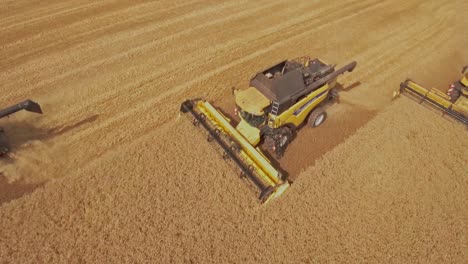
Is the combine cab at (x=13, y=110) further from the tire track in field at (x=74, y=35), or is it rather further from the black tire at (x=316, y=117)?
the black tire at (x=316, y=117)

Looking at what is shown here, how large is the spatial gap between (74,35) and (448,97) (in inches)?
652

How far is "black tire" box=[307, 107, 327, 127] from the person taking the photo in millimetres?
10891

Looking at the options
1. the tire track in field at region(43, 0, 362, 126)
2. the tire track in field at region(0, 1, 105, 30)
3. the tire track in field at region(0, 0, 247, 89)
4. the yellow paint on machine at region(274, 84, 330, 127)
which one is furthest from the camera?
the tire track in field at region(0, 1, 105, 30)

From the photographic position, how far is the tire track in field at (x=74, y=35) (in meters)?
13.9

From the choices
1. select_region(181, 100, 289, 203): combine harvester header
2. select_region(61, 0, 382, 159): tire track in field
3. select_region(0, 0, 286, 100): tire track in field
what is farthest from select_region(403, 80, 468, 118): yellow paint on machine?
select_region(0, 0, 286, 100): tire track in field

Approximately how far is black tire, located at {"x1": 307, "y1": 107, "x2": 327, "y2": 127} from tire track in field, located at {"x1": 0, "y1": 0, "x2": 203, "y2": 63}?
10569mm

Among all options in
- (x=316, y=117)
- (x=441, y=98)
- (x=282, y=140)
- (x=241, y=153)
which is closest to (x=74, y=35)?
(x=241, y=153)

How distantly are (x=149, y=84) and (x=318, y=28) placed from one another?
9775mm

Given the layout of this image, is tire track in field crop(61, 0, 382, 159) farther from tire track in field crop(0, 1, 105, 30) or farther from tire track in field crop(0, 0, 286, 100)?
tire track in field crop(0, 1, 105, 30)

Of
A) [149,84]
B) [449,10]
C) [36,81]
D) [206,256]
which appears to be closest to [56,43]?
[36,81]

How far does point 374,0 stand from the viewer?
20125 mm

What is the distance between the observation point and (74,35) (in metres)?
15.2

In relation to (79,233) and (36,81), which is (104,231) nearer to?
(79,233)

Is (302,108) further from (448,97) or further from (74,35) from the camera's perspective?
(74,35)
